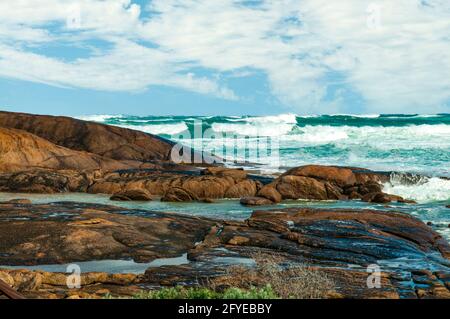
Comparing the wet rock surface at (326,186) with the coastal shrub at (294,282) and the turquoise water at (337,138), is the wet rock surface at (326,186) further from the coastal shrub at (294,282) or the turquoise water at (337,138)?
the coastal shrub at (294,282)

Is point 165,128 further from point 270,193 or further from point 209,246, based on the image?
point 209,246

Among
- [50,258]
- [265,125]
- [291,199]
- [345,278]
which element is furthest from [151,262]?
[265,125]

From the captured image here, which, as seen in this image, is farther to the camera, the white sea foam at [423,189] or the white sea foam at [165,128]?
the white sea foam at [165,128]

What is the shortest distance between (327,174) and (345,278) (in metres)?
17.6

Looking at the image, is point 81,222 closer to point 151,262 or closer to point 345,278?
point 151,262

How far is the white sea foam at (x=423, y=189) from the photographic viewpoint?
2614 cm

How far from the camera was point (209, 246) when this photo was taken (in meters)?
12.3

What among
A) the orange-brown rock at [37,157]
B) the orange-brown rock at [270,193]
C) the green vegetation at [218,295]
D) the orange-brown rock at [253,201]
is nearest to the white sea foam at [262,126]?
the orange-brown rock at [37,157]

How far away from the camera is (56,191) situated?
25.3 meters

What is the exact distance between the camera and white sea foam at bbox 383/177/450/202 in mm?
26144

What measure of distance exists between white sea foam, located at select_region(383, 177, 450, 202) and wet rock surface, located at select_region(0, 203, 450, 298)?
1099cm

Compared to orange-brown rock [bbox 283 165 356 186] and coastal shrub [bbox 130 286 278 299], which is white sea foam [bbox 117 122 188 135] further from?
coastal shrub [bbox 130 286 278 299]

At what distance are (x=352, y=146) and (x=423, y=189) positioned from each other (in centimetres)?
2666

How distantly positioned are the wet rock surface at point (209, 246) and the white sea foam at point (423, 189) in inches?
433
